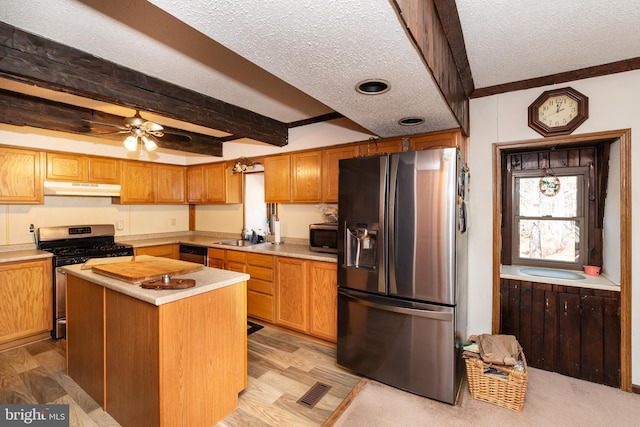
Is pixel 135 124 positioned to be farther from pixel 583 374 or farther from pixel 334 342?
pixel 583 374

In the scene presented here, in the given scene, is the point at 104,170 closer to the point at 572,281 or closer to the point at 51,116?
the point at 51,116

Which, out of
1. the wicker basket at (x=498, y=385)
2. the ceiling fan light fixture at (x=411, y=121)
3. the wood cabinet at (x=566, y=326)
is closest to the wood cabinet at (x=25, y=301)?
the ceiling fan light fixture at (x=411, y=121)

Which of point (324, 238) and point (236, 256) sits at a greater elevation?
point (324, 238)

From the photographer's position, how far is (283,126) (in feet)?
12.4

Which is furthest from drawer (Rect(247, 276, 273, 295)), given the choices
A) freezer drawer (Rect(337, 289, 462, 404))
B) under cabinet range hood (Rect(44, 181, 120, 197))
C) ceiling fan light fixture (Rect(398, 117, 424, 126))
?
under cabinet range hood (Rect(44, 181, 120, 197))

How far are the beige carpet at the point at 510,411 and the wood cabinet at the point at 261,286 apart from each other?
1.52 meters

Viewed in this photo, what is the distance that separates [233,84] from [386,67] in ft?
5.05

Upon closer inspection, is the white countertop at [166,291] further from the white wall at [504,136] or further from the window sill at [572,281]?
the window sill at [572,281]

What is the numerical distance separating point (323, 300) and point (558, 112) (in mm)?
2681

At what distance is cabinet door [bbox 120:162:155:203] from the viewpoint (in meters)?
4.23

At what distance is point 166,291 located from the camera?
173 centimetres

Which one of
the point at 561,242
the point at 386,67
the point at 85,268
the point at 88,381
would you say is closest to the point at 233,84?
the point at 386,67

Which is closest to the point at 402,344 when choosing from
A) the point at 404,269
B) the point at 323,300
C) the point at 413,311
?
the point at 413,311

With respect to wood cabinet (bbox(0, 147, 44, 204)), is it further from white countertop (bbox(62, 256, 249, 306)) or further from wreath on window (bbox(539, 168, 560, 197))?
wreath on window (bbox(539, 168, 560, 197))
